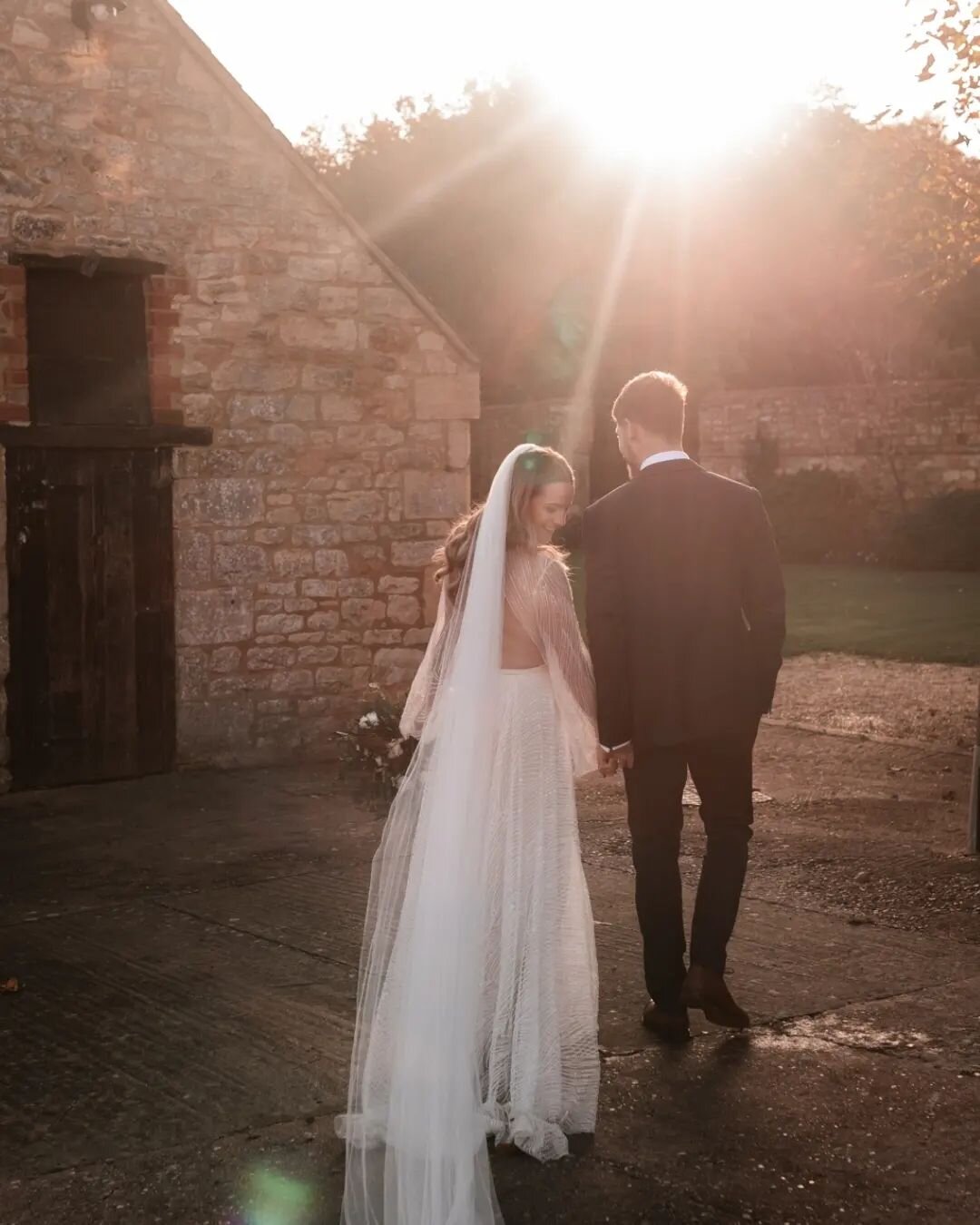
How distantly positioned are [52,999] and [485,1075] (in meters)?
2.13

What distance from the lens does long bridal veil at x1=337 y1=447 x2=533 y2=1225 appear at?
3828 mm

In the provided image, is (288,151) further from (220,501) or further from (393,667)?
(393,667)

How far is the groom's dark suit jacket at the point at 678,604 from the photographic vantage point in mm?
5055

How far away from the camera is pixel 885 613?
20781 mm

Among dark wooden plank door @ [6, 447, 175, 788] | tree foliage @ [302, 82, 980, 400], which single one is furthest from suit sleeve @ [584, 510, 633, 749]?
tree foliage @ [302, 82, 980, 400]

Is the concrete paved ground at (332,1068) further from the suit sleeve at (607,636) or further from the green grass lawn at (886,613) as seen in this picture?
the green grass lawn at (886,613)

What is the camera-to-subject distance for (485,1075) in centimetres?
443

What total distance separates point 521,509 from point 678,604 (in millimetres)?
701

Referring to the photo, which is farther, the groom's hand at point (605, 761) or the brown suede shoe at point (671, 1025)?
the brown suede shoe at point (671, 1025)

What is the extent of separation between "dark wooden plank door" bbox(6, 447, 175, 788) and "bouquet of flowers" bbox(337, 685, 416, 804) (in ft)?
14.7

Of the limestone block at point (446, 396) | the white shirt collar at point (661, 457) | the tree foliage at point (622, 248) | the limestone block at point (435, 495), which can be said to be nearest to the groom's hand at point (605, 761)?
the white shirt collar at point (661, 457)

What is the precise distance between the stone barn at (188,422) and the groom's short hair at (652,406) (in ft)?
21.5

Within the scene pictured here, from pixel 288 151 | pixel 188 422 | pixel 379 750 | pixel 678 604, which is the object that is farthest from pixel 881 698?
pixel 678 604

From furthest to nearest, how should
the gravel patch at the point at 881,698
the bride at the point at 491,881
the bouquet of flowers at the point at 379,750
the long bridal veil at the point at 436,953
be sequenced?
the gravel patch at the point at 881,698, the bouquet of flowers at the point at 379,750, the bride at the point at 491,881, the long bridal veil at the point at 436,953
